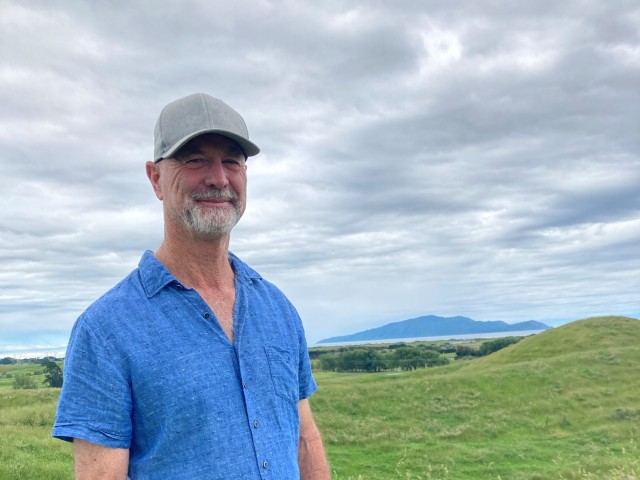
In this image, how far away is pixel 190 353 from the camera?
2801 millimetres

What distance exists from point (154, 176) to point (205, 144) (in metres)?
0.41

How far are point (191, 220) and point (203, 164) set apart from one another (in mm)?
301

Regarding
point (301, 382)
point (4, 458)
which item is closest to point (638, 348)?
point (4, 458)

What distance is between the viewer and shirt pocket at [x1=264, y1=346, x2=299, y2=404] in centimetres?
312

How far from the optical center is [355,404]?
1121 inches

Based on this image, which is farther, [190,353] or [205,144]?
[205,144]

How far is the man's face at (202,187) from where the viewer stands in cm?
303

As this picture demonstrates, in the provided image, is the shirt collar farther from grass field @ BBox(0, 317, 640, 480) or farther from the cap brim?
grass field @ BBox(0, 317, 640, 480)

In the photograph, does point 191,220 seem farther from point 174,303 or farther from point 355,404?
point 355,404

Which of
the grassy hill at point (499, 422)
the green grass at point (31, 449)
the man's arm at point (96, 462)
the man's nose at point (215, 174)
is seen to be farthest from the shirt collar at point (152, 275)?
the grassy hill at point (499, 422)

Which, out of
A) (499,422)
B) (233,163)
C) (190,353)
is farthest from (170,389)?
(499,422)

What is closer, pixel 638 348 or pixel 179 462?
pixel 179 462

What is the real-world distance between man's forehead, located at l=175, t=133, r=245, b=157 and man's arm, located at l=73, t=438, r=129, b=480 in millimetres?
1438

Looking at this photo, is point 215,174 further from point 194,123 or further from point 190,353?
point 190,353
